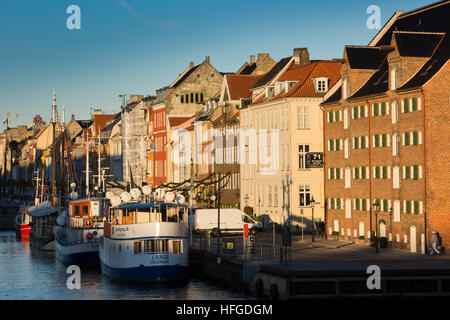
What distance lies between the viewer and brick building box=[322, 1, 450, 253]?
62.0 m

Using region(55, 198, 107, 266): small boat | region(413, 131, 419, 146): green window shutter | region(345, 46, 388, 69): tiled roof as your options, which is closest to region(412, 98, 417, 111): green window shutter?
region(413, 131, 419, 146): green window shutter

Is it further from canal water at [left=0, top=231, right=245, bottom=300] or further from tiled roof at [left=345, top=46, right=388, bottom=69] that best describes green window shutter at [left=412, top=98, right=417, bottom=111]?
canal water at [left=0, top=231, right=245, bottom=300]

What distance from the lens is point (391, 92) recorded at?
6662 centimetres

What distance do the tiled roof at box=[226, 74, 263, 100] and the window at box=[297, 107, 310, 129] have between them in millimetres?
18571

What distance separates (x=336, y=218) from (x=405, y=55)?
52.3ft

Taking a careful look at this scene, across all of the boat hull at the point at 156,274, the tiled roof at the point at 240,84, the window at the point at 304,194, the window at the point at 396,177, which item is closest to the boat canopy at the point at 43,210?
the tiled roof at the point at 240,84

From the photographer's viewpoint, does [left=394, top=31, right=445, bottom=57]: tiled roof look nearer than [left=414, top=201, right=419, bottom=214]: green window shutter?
No

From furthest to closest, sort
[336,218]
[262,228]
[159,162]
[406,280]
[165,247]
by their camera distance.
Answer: [159,162] < [262,228] < [336,218] < [165,247] < [406,280]

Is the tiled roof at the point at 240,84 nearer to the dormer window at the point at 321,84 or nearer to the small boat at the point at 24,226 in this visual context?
the dormer window at the point at 321,84

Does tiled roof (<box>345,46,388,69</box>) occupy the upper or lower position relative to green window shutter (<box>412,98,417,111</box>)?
upper

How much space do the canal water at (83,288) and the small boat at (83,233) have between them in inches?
53.8

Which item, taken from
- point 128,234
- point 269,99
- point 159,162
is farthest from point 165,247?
point 159,162

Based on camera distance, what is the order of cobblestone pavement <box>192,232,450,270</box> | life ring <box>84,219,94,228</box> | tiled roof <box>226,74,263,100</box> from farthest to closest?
1. tiled roof <box>226,74,263,100</box>
2. life ring <box>84,219,94,228</box>
3. cobblestone pavement <box>192,232,450,270</box>
